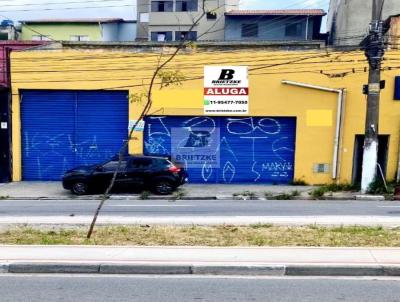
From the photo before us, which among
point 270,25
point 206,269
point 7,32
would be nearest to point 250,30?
point 270,25

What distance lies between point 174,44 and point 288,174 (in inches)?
324

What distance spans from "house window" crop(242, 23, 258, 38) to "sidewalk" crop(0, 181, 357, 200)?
3066 cm

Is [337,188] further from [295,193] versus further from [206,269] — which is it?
[206,269]

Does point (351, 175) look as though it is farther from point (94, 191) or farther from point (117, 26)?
point (117, 26)

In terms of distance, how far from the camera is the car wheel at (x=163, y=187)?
757 inches

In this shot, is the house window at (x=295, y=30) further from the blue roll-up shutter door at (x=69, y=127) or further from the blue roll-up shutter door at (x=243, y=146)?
the blue roll-up shutter door at (x=69, y=127)

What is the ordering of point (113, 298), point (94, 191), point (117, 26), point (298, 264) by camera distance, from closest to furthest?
point (113, 298), point (298, 264), point (94, 191), point (117, 26)

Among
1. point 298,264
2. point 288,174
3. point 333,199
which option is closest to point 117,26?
point 288,174

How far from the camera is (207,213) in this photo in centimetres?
1388

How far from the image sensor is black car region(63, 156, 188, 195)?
19.3 meters

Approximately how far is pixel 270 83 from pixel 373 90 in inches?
193

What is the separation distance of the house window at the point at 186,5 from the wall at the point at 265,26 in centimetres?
455

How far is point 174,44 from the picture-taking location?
23.5m

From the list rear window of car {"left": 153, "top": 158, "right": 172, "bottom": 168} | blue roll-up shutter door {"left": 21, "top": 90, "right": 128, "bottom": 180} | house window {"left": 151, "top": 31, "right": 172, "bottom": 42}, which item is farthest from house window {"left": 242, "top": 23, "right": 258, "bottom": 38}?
rear window of car {"left": 153, "top": 158, "right": 172, "bottom": 168}
